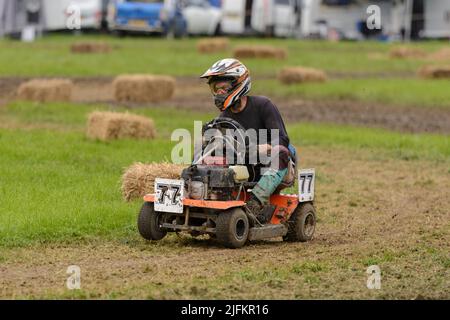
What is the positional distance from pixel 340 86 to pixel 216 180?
18.3 m

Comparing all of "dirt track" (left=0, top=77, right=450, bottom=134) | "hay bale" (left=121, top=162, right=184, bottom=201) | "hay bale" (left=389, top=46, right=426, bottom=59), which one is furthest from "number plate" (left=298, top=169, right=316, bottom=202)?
→ "hay bale" (left=389, top=46, right=426, bottom=59)

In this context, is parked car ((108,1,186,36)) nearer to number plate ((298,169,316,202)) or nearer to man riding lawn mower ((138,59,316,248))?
number plate ((298,169,316,202))

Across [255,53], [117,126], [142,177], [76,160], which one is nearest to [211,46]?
[255,53]

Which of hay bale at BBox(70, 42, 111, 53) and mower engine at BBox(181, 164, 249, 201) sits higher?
mower engine at BBox(181, 164, 249, 201)

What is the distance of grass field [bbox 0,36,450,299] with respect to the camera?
8.97 metres

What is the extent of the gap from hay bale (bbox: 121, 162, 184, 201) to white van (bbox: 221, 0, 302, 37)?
36022mm

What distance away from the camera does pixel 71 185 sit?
13797 mm

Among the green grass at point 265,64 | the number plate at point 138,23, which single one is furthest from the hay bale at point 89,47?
the number plate at point 138,23

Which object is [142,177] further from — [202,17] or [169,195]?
[202,17]

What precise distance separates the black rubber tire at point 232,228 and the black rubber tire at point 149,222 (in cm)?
65

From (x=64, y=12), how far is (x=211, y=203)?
33519mm

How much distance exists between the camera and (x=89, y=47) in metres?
37.0

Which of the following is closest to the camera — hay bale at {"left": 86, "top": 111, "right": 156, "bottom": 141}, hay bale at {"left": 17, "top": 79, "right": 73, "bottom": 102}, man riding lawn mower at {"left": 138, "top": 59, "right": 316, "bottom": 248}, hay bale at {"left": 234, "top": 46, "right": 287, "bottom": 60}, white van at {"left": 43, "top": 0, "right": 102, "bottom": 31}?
man riding lawn mower at {"left": 138, "top": 59, "right": 316, "bottom": 248}

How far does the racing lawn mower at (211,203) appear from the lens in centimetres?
1045
